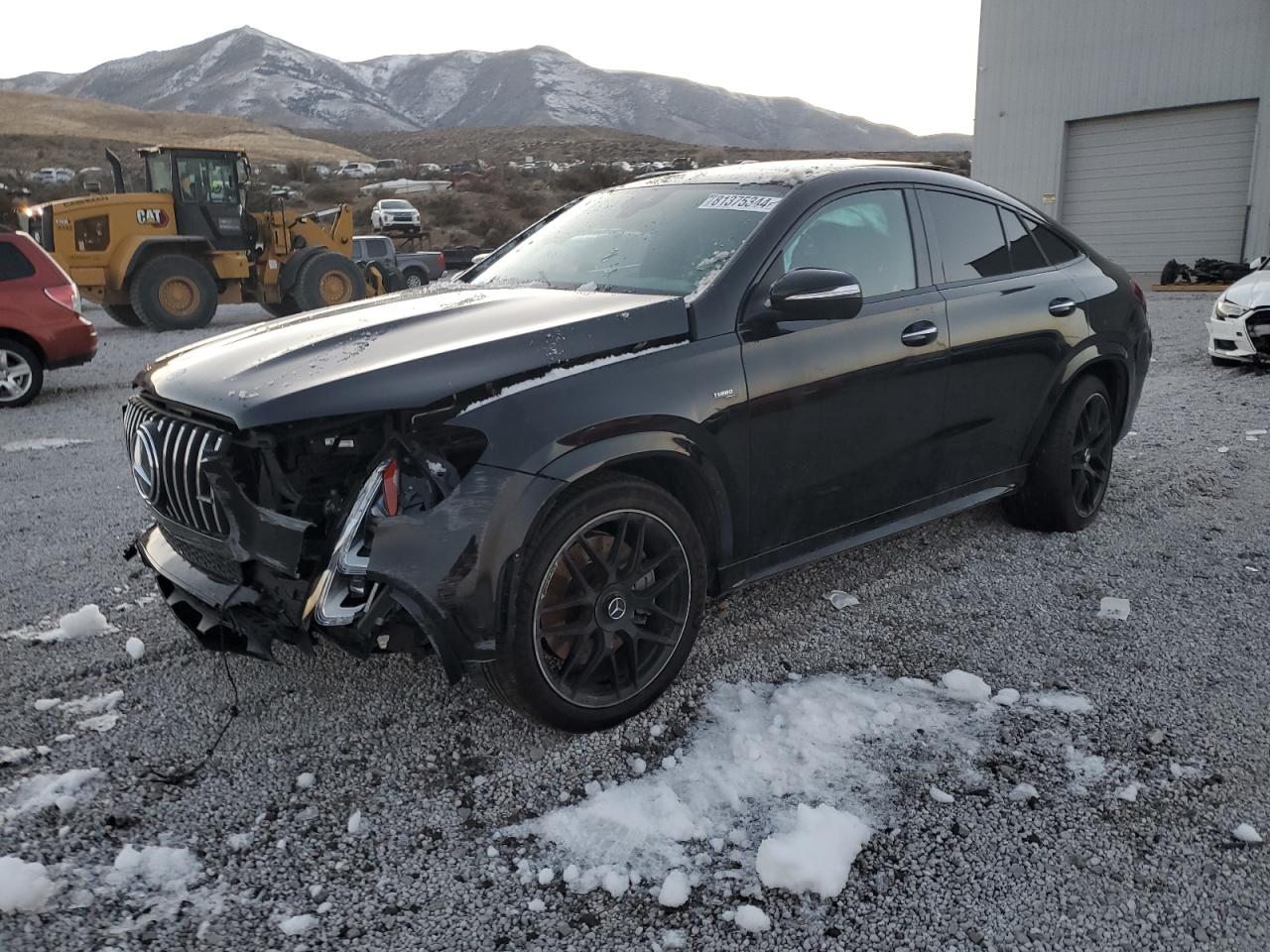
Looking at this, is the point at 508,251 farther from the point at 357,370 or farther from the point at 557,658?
the point at 557,658

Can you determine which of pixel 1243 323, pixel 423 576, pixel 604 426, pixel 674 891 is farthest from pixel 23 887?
pixel 1243 323

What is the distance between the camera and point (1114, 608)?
12.4ft

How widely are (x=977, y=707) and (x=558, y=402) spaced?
1.68 m

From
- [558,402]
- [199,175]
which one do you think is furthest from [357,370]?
[199,175]

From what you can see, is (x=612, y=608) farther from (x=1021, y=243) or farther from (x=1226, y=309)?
(x=1226, y=309)

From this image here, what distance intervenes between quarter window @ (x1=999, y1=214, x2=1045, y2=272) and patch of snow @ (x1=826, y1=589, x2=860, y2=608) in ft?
5.48

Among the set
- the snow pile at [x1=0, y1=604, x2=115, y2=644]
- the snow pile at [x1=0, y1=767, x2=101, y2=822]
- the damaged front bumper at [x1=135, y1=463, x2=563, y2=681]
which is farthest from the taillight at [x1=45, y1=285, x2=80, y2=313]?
the damaged front bumper at [x1=135, y1=463, x2=563, y2=681]

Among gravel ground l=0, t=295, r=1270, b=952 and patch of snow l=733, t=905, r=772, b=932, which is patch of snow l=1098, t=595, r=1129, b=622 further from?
patch of snow l=733, t=905, r=772, b=932

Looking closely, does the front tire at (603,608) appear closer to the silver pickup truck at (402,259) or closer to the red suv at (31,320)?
the red suv at (31,320)

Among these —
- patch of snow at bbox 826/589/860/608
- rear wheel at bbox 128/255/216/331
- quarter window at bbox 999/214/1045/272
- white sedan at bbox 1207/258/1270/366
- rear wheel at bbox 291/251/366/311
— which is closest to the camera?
patch of snow at bbox 826/589/860/608

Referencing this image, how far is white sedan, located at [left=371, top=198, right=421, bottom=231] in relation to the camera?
103 feet

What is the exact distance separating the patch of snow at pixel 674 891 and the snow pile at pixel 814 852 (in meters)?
0.02

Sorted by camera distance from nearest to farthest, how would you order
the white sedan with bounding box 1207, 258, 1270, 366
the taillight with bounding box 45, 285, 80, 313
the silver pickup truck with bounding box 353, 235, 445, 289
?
1. the taillight with bounding box 45, 285, 80, 313
2. the white sedan with bounding box 1207, 258, 1270, 366
3. the silver pickup truck with bounding box 353, 235, 445, 289

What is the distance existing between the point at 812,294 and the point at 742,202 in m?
0.65
